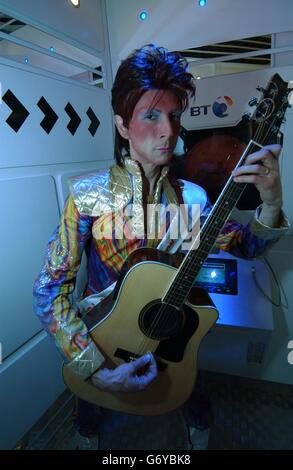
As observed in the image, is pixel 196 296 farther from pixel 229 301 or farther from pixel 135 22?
pixel 135 22

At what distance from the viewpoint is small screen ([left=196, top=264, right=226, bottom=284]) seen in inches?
47.3

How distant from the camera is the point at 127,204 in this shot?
821 millimetres

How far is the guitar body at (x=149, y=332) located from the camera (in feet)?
2.55

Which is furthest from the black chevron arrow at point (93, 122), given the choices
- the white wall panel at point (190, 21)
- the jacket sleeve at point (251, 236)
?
the jacket sleeve at point (251, 236)

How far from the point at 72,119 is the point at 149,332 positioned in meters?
1.03

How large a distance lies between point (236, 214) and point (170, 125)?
74 cm

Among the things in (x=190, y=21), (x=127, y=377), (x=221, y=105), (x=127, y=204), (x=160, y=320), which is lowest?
(x=127, y=377)

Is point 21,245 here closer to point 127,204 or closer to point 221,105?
point 127,204

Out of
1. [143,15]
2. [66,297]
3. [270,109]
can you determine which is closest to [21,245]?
[66,297]

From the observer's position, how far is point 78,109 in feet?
4.12

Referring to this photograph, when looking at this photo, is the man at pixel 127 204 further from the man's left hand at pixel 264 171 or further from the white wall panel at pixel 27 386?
the white wall panel at pixel 27 386

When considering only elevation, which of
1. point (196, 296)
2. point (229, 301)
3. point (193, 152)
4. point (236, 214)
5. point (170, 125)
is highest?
point (170, 125)

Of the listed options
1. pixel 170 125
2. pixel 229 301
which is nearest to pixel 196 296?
pixel 229 301

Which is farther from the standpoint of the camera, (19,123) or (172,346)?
(19,123)
